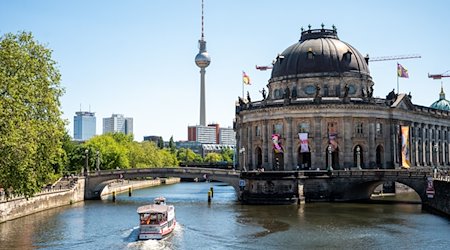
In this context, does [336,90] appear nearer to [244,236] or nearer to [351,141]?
[351,141]

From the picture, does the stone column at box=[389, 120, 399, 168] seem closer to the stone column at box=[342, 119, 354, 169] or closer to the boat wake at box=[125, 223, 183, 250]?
the stone column at box=[342, 119, 354, 169]

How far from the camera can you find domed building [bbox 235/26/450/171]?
109062 millimetres

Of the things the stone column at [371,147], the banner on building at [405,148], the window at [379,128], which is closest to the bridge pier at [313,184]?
the stone column at [371,147]

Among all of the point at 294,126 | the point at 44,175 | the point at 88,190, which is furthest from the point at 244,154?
the point at 44,175

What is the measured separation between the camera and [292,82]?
11819cm

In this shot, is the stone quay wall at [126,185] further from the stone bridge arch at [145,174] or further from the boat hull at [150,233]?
the boat hull at [150,233]

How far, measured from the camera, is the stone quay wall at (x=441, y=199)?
236 ft

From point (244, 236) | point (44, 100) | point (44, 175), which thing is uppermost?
point (44, 100)

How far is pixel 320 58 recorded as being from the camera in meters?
117

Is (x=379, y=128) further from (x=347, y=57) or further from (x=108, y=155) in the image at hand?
(x=108, y=155)

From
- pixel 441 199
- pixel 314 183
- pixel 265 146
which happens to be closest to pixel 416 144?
pixel 265 146

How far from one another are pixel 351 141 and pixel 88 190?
45.0 metres

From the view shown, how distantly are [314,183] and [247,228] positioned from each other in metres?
30.0

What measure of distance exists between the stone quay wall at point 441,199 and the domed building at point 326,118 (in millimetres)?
24364
